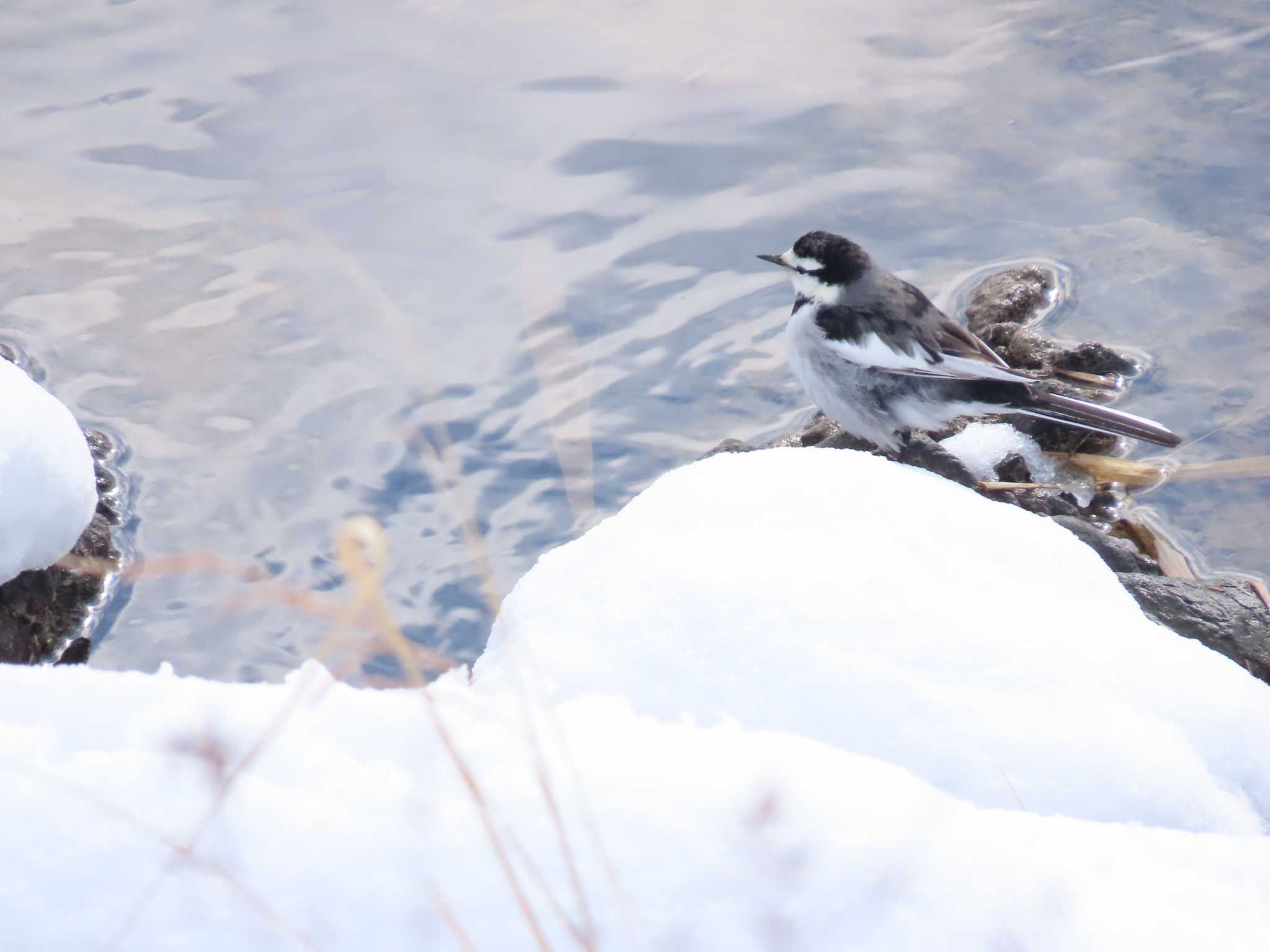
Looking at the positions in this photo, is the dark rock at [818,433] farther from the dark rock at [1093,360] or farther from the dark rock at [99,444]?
the dark rock at [99,444]

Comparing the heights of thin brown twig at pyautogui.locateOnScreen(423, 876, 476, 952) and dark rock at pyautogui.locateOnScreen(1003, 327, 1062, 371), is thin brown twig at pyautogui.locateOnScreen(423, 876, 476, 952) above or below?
above

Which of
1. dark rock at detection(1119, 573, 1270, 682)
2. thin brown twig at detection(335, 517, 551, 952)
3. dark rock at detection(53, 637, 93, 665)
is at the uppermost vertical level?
thin brown twig at detection(335, 517, 551, 952)

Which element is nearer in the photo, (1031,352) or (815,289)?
(815,289)

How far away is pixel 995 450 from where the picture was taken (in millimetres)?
5664

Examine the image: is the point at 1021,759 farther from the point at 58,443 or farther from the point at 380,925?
the point at 58,443

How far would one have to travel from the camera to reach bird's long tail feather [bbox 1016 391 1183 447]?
16.3 feet

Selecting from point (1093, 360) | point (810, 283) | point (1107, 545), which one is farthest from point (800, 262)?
point (1107, 545)

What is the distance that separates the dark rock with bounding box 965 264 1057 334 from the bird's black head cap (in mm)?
1142

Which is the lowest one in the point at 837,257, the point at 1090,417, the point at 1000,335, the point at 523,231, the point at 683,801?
the point at 1000,335

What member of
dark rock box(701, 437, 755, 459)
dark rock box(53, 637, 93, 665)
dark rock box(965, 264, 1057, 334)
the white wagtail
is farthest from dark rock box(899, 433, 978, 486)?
dark rock box(53, 637, 93, 665)

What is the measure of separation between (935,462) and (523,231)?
8.70 feet

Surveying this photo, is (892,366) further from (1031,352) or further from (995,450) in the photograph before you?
(1031,352)

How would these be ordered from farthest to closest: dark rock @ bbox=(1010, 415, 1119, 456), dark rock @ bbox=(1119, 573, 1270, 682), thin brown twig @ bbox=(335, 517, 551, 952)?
1. dark rock @ bbox=(1010, 415, 1119, 456)
2. dark rock @ bbox=(1119, 573, 1270, 682)
3. thin brown twig @ bbox=(335, 517, 551, 952)

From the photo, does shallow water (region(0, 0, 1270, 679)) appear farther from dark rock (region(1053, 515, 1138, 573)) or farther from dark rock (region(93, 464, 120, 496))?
dark rock (region(1053, 515, 1138, 573))
